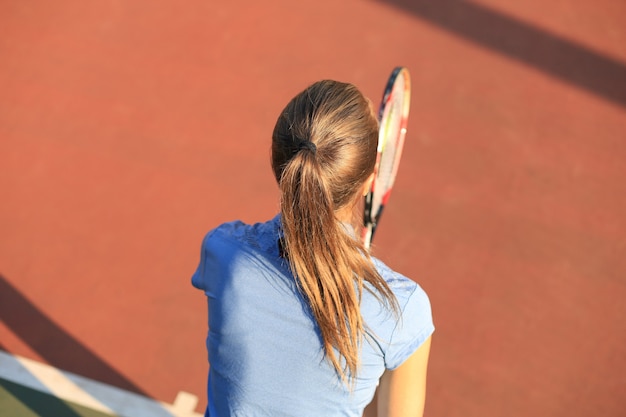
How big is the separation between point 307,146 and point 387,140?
114 centimetres

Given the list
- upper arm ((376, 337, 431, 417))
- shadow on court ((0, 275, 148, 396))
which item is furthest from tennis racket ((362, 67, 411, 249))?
shadow on court ((0, 275, 148, 396))

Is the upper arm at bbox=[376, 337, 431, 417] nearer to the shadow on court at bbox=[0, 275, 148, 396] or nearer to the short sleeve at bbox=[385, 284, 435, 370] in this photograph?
the short sleeve at bbox=[385, 284, 435, 370]

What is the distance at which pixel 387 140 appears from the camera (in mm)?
2217

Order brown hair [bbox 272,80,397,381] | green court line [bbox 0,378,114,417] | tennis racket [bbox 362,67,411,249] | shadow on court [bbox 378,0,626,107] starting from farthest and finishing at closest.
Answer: shadow on court [bbox 378,0,626,107], green court line [bbox 0,378,114,417], tennis racket [bbox 362,67,411,249], brown hair [bbox 272,80,397,381]

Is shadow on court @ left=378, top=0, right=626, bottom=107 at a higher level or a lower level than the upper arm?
higher

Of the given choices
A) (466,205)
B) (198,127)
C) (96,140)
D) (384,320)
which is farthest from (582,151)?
(384,320)

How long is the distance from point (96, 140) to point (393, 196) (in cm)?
179

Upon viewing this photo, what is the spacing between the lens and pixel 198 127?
3936mm

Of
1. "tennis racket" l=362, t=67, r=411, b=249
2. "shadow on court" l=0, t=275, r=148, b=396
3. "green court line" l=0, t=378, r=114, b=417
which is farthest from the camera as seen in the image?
"shadow on court" l=0, t=275, r=148, b=396

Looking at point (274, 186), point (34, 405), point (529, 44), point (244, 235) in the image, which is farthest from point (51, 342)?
point (529, 44)

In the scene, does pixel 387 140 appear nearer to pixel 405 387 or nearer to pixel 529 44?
pixel 405 387

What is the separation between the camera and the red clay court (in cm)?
299

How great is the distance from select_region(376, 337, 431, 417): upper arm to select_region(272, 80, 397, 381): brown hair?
12cm

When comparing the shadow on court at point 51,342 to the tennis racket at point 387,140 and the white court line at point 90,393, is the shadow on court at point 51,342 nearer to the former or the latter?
the white court line at point 90,393
